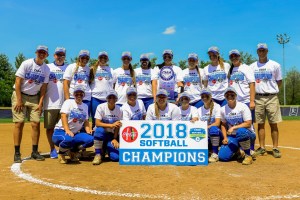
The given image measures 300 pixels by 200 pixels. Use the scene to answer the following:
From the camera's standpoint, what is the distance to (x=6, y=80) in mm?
48625

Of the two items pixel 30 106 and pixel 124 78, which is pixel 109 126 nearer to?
pixel 124 78

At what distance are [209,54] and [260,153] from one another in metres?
2.46

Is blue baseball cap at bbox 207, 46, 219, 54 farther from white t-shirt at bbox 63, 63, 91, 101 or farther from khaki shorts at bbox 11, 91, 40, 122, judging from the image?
khaki shorts at bbox 11, 91, 40, 122

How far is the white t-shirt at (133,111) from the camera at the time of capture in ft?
20.7

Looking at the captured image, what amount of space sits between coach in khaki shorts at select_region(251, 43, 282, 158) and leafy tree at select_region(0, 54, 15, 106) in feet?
143

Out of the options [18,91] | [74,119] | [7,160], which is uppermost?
[18,91]

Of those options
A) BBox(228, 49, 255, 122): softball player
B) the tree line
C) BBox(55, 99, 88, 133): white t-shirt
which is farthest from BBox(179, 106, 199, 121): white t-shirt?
the tree line

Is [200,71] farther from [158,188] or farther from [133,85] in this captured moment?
[158,188]

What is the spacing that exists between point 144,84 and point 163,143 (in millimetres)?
1663

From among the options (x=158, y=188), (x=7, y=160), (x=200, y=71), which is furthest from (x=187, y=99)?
(x=7, y=160)

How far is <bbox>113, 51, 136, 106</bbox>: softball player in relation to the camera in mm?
7020

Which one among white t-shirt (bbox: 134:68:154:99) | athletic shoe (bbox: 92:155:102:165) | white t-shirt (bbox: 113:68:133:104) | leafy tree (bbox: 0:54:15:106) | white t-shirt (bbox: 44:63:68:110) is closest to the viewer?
athletic shoe (bbox: 92:155:102:165)

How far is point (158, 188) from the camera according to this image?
4.22 meters

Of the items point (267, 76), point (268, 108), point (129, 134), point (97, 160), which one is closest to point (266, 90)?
point (267, 76)
